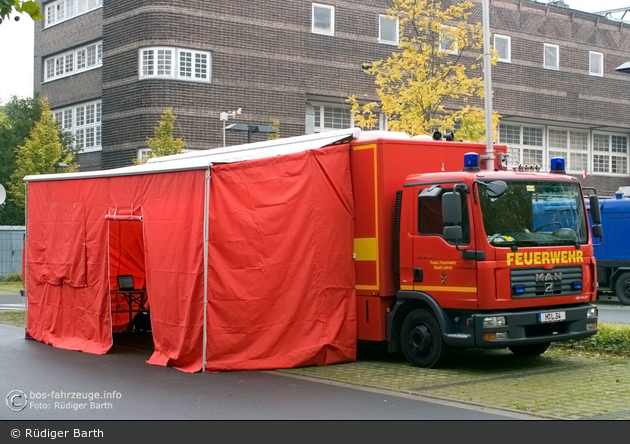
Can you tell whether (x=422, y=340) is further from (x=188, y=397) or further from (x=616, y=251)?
(x=616, y=251)

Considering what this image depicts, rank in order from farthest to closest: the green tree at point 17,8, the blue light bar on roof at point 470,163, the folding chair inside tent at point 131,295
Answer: the folding chair inside tent at point 131,295 → the blue light bar on roof at point 470,163 → the green tree at point 17,8

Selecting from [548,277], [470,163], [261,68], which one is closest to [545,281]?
[548,277]

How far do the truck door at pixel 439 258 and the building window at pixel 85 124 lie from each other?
87.7 ft

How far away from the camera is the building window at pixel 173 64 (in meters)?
32.8

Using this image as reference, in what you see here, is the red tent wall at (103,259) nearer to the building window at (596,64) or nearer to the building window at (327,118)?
the building window at (327,118)

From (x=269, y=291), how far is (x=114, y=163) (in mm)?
23894

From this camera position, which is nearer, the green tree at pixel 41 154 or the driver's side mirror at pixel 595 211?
the driver's side mirror at pixel 595 211

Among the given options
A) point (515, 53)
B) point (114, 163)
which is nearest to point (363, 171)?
point (114, 163)

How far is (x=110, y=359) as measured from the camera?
13.2m

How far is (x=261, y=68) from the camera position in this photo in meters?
34.7

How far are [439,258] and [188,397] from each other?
3687 mm

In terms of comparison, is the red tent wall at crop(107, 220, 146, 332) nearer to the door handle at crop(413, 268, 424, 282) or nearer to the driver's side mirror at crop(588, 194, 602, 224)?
the door handle at crop(413, 268, 424, 282)

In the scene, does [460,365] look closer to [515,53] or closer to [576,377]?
[576,377]

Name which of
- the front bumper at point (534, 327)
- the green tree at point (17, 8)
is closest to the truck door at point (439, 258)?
the front bumper at point (534, 327)
